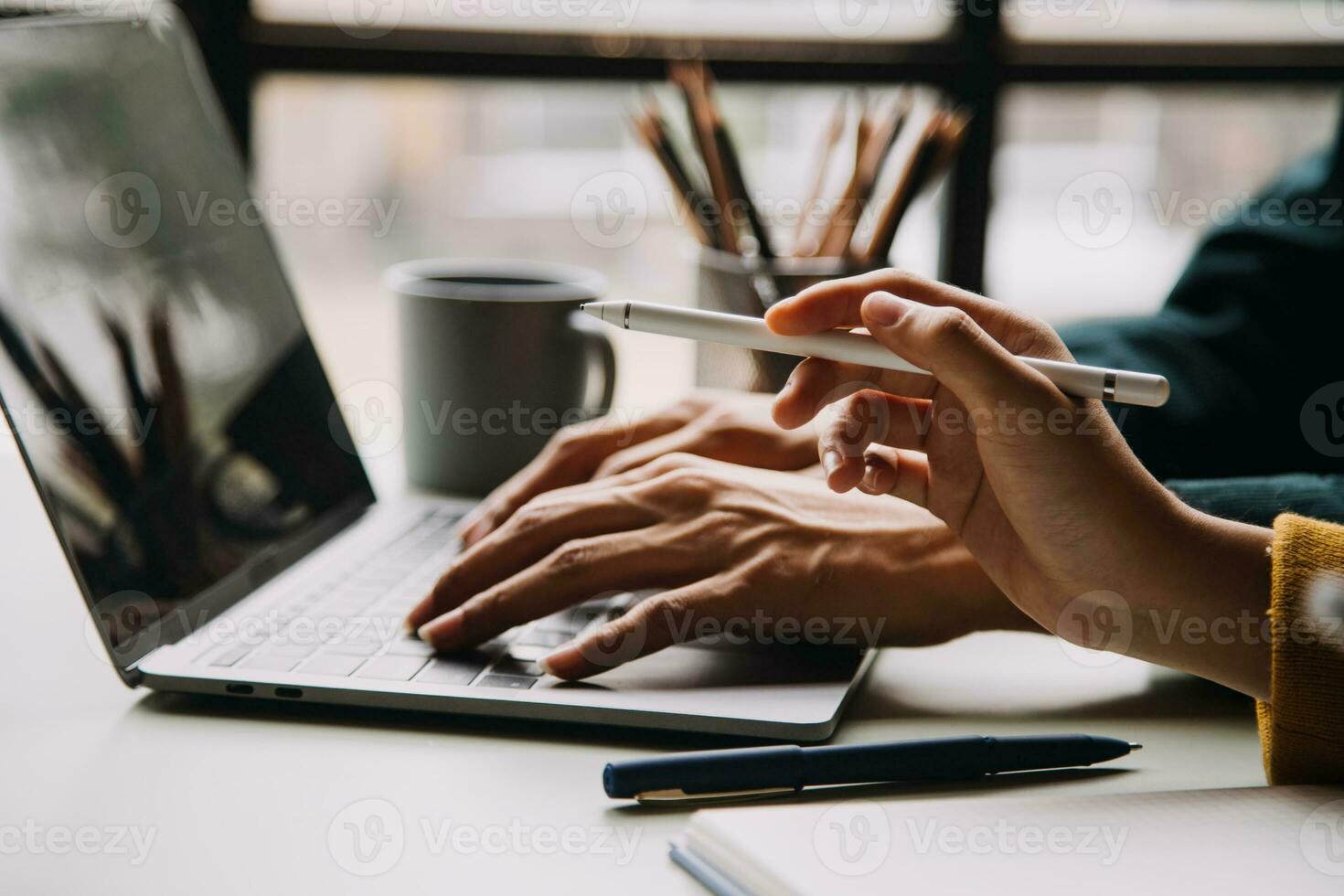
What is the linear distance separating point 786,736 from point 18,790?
0.31 meters

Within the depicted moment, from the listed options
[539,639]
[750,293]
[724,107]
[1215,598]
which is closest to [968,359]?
[1215,598]

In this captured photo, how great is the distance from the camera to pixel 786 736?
50 cm

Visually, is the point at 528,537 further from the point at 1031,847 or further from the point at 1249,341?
the point at 1249,341

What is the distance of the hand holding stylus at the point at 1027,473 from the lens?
1.60 feet

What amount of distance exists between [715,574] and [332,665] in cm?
19

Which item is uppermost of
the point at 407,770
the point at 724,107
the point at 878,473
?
the point at 724,107

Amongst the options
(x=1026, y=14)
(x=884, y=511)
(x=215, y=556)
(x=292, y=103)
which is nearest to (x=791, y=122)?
(x=1026, y=14)

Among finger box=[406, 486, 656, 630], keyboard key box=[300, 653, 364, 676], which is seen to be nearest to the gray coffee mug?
finger box=[406, 486, 656, 630]

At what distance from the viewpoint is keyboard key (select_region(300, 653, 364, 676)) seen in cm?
54

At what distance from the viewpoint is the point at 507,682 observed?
54cm

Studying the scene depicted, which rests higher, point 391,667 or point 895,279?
point 895,279

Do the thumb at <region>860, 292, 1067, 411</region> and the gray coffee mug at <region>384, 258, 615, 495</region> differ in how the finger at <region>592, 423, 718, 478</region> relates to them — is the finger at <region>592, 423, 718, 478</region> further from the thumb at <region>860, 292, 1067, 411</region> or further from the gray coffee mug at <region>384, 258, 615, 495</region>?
the thumb at <region>860, 292, 1067, 411</region>

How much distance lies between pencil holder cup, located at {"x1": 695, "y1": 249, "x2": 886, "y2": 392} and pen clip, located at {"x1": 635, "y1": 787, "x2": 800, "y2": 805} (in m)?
0.44

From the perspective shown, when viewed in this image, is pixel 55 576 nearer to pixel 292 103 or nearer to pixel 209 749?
pixel 209 749
